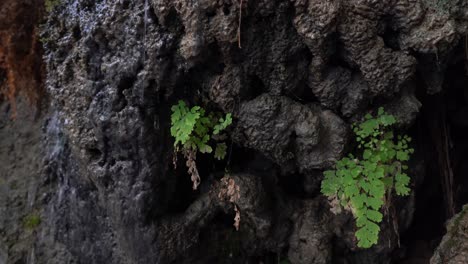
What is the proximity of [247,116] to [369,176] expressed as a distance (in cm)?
74

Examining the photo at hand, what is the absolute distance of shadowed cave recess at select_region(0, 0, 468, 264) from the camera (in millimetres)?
2393

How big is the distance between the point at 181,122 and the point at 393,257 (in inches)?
72.0

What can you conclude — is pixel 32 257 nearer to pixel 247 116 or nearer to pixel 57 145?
pixel 57 145

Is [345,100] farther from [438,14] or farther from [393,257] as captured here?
[393,257]

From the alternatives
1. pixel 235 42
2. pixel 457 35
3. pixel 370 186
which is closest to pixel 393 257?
pixel 370 186

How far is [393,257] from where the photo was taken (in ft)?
10.7

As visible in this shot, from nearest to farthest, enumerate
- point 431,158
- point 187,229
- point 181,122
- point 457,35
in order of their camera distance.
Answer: point 457,35 → point 181,122 → point 187,229 → point 431,158

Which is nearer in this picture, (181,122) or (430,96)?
(181,122)

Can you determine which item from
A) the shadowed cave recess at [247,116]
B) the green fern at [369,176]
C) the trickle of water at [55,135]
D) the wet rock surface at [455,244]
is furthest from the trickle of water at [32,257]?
the wet rock surface at [455,244]

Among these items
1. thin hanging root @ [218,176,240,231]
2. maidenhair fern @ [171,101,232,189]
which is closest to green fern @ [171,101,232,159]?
maidenhair fern @ [171,101,232,189]

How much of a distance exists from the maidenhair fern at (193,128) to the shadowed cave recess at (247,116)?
9 centimetres

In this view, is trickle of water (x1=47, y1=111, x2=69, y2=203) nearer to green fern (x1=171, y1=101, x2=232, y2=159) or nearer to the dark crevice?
green fern (x1=171, y1=101, x2=232, y2=159)

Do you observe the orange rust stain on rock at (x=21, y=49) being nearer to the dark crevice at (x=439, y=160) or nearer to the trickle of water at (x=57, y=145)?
the trickle of water at (x=57, y=145)

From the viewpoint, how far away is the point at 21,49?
3832 mm
